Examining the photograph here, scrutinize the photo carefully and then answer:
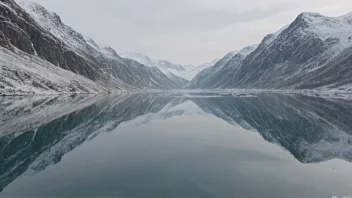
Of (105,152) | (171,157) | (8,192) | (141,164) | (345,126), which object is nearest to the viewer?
(8,192)

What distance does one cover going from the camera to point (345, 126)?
198ft

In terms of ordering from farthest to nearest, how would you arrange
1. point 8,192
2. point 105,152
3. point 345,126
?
point 345,126 → point 105,152 → point 8,192

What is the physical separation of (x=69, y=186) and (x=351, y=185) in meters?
23.7

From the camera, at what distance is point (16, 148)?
4003cm

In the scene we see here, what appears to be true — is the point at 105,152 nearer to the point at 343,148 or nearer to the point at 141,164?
the point at 141,164

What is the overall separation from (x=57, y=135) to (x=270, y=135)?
3642 cm

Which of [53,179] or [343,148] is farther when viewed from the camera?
[343,148]

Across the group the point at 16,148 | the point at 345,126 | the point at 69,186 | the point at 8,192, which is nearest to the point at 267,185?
the point at 69,186

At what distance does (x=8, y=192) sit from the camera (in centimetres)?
2366

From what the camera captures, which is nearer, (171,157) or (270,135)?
(171,157)

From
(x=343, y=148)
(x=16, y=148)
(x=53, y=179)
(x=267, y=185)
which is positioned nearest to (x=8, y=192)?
(x=53, y=179)

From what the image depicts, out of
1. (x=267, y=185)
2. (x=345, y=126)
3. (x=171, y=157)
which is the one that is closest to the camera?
(x=267, y=185)

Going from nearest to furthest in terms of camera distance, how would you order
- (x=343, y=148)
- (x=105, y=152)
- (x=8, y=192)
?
1. (x=8, y=192)
2. (x=105, y=152)
3. (x=343, y=148)

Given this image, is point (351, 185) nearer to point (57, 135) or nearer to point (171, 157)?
point (171, 157)
